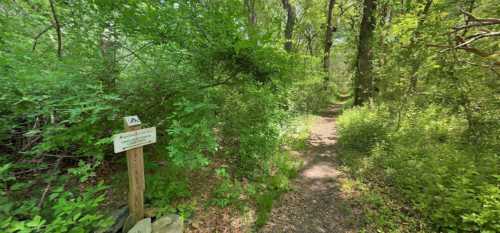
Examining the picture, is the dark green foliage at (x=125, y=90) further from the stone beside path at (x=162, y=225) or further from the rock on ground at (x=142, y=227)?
the rock on ground at (x=142, y=227)

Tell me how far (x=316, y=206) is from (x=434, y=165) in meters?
2.07

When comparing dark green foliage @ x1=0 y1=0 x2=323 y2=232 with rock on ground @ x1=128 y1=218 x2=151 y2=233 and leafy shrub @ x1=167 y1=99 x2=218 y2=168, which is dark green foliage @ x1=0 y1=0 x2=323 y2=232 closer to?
leafy shrub @ x1=167 y1=99 x2=218 y2=168

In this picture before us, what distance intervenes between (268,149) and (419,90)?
4719 millimetres

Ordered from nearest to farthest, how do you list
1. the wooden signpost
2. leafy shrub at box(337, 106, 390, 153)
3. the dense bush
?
the wooden signpost
the dense bush
leafy shrub at box(337, 106, 390, 153)

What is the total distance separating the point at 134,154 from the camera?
2.21 m

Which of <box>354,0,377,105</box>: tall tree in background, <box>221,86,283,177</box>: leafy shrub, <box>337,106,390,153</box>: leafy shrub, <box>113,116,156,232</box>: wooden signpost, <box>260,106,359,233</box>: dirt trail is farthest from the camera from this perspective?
<box>354,0,377,105</box>: tall tree in background

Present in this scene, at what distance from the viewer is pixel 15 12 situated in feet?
10.7

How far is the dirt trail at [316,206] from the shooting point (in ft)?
9.57

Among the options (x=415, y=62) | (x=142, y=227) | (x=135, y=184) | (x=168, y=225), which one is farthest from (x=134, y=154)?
(x=415, y=62)

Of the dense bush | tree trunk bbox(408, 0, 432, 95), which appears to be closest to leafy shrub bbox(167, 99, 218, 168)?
the dense bush

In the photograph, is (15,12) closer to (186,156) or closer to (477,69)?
(186,156)

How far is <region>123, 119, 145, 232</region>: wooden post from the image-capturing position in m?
2.21

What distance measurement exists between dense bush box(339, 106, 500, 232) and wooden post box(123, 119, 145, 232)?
12.9 ft

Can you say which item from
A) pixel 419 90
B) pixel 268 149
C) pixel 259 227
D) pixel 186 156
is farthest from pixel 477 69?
pixel 186 156
